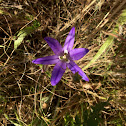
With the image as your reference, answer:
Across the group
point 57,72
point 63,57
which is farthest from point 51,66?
point 57,72

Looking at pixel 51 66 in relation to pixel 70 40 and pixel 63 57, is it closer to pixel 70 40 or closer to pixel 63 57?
pixel 63 57

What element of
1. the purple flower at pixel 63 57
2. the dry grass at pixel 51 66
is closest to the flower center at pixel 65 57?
the purple flower at pixel 63 57

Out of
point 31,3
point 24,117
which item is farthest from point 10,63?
point 31,3

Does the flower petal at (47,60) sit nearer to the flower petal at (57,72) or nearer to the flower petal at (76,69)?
the flower petal at (57,72)

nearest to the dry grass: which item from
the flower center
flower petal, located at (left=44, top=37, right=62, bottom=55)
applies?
the flower center

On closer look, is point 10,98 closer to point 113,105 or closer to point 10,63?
point 10,63

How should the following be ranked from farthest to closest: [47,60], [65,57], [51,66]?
[51,66] < [65,57] < [47,60]
